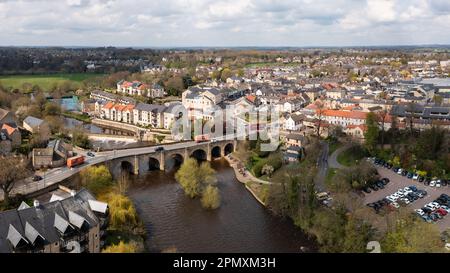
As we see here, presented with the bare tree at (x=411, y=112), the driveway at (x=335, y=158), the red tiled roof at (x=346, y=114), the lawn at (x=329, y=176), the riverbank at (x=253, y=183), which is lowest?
the riverbank at (x=253, y=183)

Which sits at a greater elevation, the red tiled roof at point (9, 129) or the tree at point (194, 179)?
the red tiled roof at point (9, 129)

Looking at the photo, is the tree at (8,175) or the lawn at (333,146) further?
the lawn at (333,146)

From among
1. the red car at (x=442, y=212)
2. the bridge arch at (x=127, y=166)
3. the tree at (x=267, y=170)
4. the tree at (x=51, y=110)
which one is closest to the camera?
the red car at (x=442, y=212)

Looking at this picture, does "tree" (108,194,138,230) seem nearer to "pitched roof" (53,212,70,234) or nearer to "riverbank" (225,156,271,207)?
"pitched roof" (53,212,70,234)

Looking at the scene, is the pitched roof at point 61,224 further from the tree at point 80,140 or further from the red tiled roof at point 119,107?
the red tiled roof at point 119,107

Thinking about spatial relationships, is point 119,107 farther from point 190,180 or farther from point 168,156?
point 190,180

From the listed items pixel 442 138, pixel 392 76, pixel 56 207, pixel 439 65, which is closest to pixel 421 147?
pixel 442 138

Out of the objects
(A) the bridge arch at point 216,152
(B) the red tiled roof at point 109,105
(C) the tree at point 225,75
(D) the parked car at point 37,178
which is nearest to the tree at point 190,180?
(D) the parked car at point 37,178
